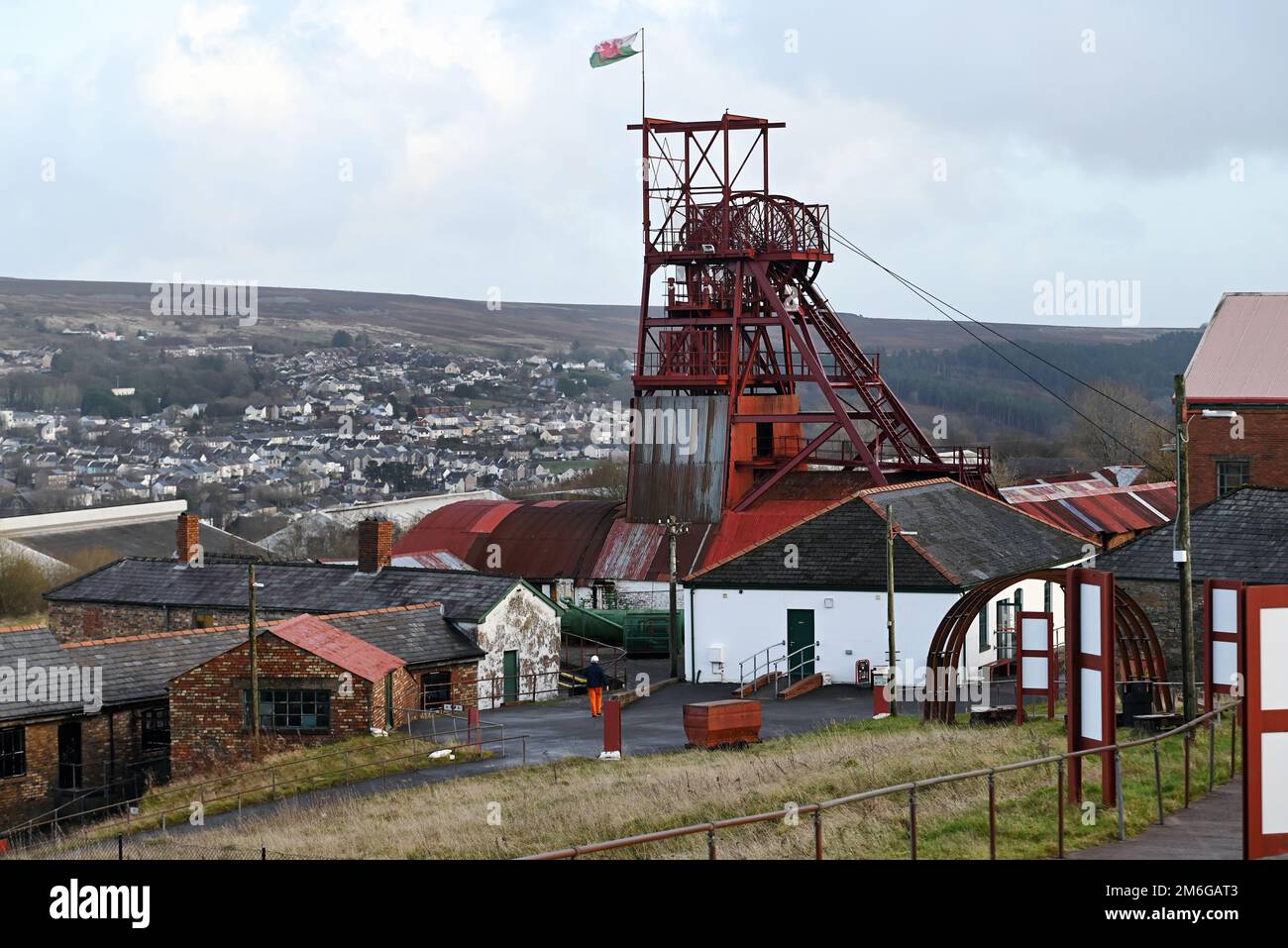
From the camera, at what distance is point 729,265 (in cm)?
5484

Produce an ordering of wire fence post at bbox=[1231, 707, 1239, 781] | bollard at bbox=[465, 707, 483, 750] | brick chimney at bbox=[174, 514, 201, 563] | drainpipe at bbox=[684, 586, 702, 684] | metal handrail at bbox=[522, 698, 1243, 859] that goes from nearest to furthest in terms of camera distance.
A: metal handrail at bbox=[522, 698, 1243, 859] → wire fence post at bbox=[1231, 707, 1239, 781] → bollard at bbox=[465, 707, 483, 750] → drainpipe at bbox=[684, 586, 702, 684] → brick chimney at bbox=[174, 514, 201, 563]

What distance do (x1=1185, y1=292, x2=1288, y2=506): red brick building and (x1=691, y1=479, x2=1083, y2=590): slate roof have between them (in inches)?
178

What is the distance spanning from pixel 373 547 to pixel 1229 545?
2173cm

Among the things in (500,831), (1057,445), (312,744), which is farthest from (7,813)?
(1057,445)

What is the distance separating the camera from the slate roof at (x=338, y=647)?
33500mm

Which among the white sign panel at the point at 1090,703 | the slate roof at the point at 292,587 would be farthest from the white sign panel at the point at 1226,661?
the slate roof at the point at 292,587

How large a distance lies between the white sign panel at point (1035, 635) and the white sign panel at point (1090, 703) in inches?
326

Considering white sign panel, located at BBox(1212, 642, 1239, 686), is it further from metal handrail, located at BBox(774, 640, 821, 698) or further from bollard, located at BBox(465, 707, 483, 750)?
metal handrail, located at BBox(774, 640, 821, 698)

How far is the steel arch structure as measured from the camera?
24766 millimetres

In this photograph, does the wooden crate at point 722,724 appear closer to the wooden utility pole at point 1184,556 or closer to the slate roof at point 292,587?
the wooden utility pole at point 1184,556

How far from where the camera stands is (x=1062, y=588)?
78.6 feet

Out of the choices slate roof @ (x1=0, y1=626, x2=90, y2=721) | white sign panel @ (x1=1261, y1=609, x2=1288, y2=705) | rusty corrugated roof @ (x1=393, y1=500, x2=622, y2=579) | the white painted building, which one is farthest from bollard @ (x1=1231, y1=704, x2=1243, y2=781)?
rusty corrugated roof @ (x1=393, y1=500, x2=622, y2=579)

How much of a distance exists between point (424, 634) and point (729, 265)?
20824 millimetres

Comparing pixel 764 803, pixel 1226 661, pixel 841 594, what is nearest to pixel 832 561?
pixel 841 594
